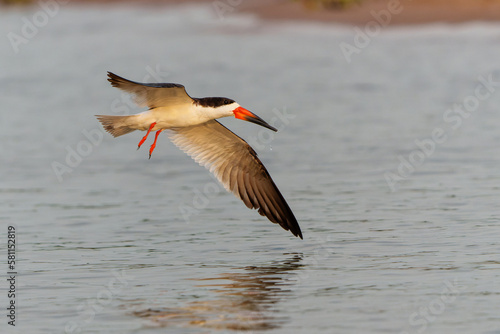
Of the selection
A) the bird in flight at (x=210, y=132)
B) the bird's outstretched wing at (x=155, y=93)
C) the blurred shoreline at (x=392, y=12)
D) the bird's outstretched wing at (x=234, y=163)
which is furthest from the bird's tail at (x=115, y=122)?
the blurred shoreline at (x=392, y=12)

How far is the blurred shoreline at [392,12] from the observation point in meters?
41.7

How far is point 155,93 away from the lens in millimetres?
12141

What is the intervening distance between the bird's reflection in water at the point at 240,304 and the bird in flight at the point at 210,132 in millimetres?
1349

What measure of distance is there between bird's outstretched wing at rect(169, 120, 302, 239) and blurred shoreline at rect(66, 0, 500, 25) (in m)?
29.6

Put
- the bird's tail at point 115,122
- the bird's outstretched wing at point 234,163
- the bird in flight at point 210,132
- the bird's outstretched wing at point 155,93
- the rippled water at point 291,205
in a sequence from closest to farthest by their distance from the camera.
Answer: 1. the rippled water at point 291,205
2. the bird's outstretched wing at point 155,93
3. the bird in flight at point 210,132
4. the bird's tail at point 115,122
5. the bird's outstretched wing at point 234,163

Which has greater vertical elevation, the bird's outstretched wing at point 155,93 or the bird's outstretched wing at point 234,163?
the bird's outstretched wing at point 155,93

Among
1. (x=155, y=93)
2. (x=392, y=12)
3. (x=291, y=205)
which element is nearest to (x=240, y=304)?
(x=155, y=93)

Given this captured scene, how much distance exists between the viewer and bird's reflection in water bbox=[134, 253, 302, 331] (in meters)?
9.88

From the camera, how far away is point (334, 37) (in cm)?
4469

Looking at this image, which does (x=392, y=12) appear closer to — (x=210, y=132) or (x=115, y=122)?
(x=210, y=132)

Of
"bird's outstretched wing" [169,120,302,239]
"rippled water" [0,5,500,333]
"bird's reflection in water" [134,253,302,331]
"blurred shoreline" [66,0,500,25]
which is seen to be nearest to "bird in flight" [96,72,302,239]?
"bird's outstretched wing" [169,120,302,239]

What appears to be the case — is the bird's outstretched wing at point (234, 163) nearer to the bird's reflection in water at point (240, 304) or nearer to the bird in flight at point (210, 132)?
the bird in flight at point (210, 132)

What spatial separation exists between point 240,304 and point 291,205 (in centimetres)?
515

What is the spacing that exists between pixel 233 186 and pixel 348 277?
9.34ft
